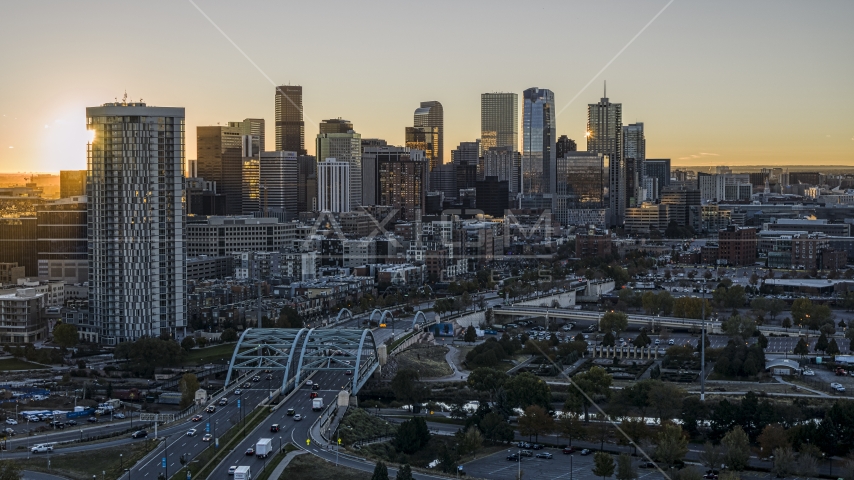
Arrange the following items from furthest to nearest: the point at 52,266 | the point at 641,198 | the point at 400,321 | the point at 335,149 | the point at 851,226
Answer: the point at 641,198 < the point at 335,149 < the point at 851,226 < the point at 52,266 < the point at 400,321

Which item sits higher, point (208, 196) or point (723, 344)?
point (208, 196)

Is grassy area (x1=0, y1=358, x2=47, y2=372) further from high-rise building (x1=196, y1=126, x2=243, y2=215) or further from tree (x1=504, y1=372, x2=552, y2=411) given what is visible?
high-rise building (x1=196, y1=126, x2=243, y2=215)

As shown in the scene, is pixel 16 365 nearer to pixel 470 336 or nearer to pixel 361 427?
pixel 361 427

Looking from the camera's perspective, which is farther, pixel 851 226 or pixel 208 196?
pixel 208 196

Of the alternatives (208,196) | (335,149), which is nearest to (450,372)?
(208,196)

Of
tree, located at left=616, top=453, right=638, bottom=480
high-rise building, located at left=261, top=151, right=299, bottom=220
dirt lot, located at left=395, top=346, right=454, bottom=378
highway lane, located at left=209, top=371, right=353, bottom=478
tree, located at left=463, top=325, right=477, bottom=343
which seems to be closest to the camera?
tree, located at left=616, top=453, right=638, bottom=480

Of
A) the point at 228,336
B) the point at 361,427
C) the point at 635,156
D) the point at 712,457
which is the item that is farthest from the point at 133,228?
the point at 635,156

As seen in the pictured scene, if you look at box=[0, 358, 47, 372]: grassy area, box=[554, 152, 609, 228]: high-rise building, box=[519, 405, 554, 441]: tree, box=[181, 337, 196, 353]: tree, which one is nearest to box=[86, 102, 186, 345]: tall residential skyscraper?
box=[181, 337, 196, 353]: tree

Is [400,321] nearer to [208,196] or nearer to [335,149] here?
[208,196]
